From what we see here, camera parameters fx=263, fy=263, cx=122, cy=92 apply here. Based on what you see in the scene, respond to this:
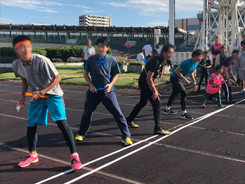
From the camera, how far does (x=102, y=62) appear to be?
4.93 meters

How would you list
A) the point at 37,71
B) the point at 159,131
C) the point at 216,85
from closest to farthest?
the point at 37,71 → the point at 159,131 → the point at 216,85

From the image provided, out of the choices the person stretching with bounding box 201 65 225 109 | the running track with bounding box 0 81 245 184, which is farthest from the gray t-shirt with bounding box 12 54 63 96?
the person stretching with bounding box 201 65 225 109

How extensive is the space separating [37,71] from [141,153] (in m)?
2.24

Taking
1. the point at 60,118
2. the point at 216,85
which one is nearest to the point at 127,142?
the point at 60,118

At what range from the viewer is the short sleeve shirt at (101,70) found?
16.3 feet

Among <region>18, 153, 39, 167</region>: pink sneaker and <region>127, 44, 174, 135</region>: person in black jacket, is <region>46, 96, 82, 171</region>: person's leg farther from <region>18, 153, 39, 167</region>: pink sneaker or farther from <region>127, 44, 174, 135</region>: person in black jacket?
<region>127, 44, 174, 135</region>: person in black jacket

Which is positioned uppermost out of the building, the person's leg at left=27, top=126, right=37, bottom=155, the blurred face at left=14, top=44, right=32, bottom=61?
the building

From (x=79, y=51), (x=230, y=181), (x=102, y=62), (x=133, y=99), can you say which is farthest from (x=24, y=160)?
(x=79, y=51)

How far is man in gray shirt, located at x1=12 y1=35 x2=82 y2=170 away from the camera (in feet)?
12.6

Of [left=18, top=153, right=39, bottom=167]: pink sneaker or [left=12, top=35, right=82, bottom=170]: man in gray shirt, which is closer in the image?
[left=12, top=35, right=82, bottom=170]: man in gray shirt

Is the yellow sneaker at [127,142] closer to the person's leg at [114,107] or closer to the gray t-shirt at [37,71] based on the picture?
the person's leg at [114,107]

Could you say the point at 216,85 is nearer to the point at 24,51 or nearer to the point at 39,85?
the point at 39,85

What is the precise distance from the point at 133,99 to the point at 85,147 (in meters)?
5.37

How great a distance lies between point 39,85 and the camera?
4.00 m
